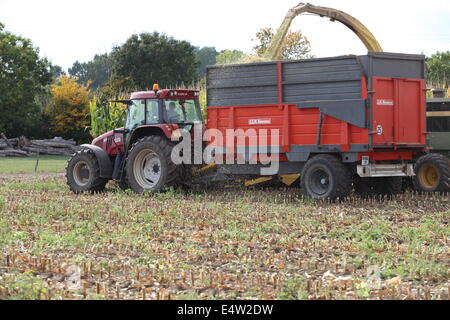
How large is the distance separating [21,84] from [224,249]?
1701 inches

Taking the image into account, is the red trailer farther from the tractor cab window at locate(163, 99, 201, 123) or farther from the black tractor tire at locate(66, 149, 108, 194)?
the black tractor tire at locate(66, 149, 108, 194)

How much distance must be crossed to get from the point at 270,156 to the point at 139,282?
7.82 m

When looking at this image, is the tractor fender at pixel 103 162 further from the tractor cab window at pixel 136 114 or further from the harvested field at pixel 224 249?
the harvested field at pixel 224 249

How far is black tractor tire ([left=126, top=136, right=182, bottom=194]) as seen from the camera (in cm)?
1463

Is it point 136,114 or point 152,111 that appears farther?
point 136,114

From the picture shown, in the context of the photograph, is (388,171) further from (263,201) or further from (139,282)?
(139,282)

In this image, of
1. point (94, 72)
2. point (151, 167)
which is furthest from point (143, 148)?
point (94, 72)

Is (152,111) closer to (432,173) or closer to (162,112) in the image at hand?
(162,112)

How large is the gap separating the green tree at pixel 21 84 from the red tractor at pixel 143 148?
31.5 m

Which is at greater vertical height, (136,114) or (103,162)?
(136,114)

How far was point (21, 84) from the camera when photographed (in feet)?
161

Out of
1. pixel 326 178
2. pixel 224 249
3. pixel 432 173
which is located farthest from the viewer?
pixel 432 173

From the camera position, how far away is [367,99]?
13.0 m
